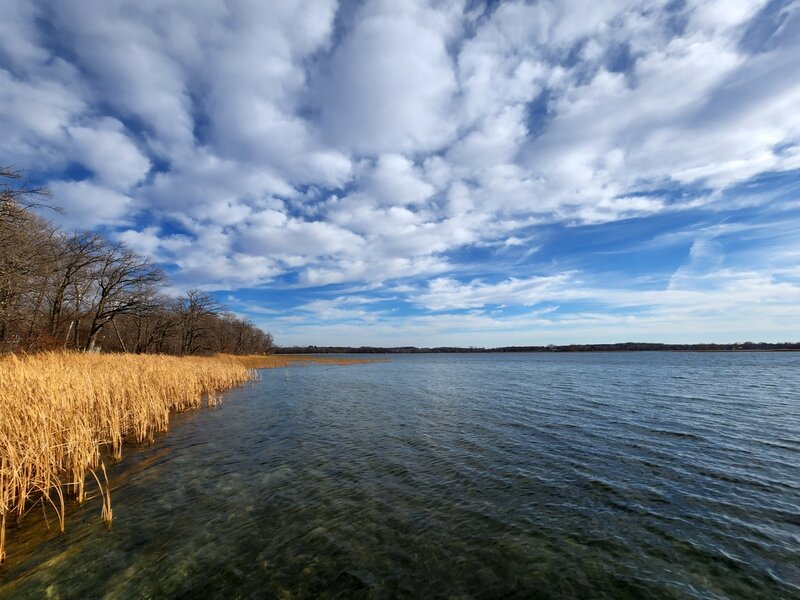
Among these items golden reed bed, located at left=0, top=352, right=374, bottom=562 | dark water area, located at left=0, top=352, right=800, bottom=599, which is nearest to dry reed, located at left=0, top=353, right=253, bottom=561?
golden reed bed, located at left=0, top=352, right=374, bottom=562

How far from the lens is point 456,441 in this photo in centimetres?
1245

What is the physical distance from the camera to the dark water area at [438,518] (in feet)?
16.7

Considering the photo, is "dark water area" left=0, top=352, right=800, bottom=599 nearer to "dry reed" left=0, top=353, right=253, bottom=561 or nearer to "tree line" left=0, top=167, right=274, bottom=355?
"dry reed" left=0, top=353, right=253, bottom=561

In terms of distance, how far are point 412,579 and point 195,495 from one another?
18.2 feet

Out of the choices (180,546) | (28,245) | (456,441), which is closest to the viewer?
(180,546)

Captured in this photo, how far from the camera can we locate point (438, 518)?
6895mm

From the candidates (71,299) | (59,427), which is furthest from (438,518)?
(71,299)

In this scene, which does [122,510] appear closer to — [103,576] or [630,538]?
[103,576]

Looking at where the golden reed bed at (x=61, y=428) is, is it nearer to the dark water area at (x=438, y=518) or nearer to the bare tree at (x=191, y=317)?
the dark water area at (x=438, y=518)

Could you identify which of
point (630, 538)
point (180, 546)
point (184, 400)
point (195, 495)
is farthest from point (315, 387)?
point (630, 538)

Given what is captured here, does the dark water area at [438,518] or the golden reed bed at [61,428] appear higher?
the golden reed bed at [61,428]

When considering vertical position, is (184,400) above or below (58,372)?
below

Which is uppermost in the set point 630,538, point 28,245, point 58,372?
point 28,245

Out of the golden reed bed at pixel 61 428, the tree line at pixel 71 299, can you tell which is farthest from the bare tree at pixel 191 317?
the golden reed bed at pixel 61 428
